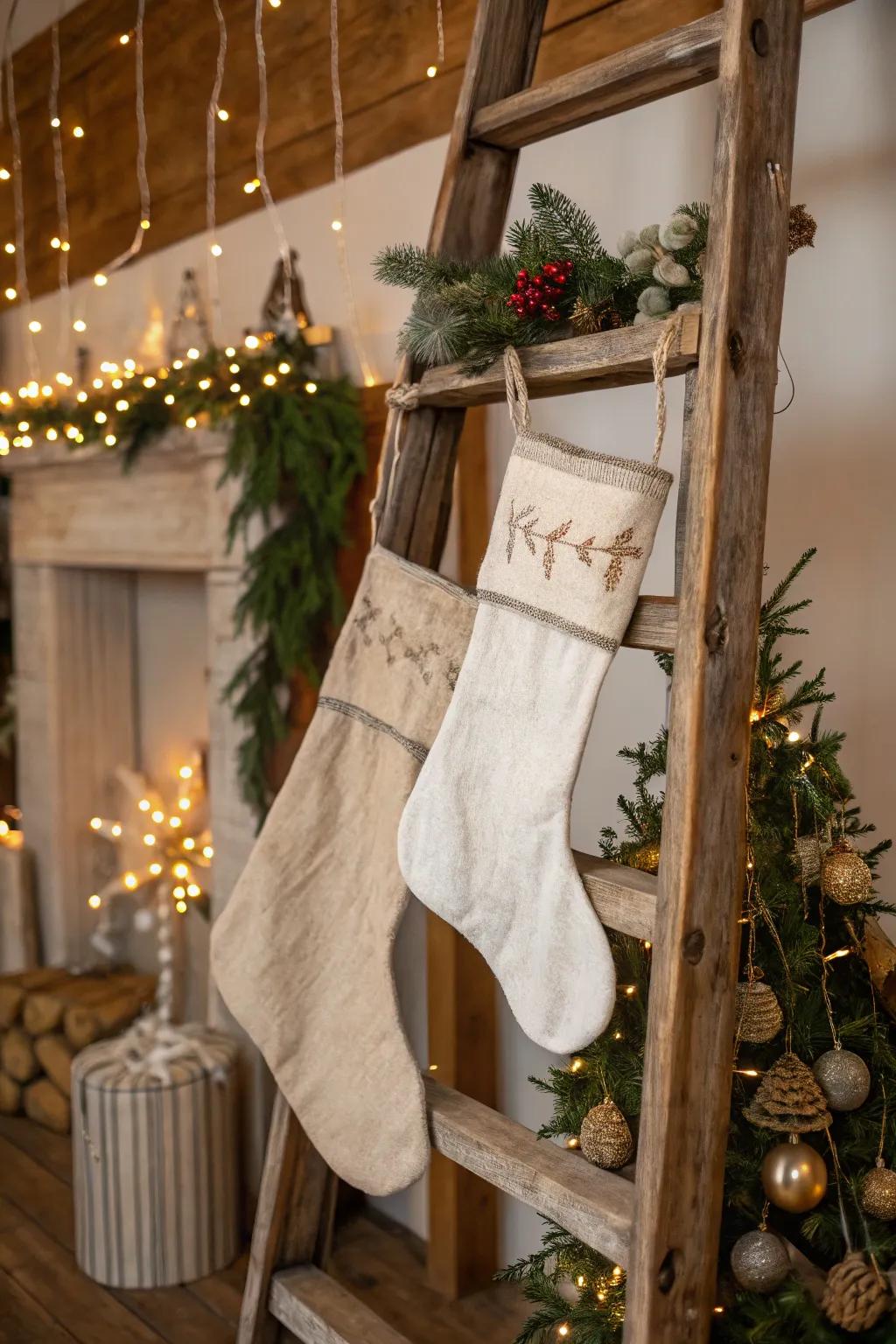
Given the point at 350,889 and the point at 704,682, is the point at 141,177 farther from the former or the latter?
the point at 704,682

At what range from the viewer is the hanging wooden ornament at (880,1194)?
129 centimetres

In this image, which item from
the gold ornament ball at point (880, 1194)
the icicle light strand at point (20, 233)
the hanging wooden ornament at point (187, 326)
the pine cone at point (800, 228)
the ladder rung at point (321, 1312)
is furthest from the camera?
the icicle light strand at point (20, 233)

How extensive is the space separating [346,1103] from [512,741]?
1.83ft

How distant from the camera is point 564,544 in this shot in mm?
Answer: 1310

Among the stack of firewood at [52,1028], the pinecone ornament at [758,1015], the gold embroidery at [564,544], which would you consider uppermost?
the gold embroidery at [564,544]

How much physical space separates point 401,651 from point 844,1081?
722 mm

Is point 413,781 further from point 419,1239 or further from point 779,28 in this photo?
point 419,1239

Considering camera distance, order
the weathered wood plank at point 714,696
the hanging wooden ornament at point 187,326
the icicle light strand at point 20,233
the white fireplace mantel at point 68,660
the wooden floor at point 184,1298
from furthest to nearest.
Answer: the icicle light strand at point 20,233, the white fireplace mantel at point 68,660, the hanging wooden ornament at point 187,326, the wooden floor at point 184,1298, the weathered wood plank at point 714,696

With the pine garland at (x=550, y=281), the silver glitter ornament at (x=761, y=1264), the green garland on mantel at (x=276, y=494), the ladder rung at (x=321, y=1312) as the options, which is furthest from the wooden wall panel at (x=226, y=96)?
the ladder rung at (x=321, y=1312)

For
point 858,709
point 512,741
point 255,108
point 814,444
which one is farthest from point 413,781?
point 255,108

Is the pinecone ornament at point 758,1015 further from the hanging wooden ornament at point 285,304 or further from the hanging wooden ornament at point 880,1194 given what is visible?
the hanging wooden ornament at point 285,304

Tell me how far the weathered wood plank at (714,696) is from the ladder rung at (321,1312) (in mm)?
464

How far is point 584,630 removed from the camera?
1.29 metres

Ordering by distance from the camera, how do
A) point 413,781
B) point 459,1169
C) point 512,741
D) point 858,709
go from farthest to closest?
point 459,1169 < point 858,709 < point 413,781 < point 512,741
